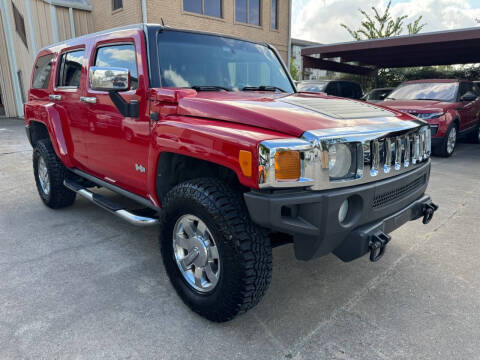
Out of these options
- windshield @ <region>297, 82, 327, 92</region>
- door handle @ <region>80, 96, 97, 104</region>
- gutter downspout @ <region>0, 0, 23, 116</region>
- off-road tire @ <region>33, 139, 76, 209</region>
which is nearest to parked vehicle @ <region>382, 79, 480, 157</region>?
windshield @ <region>297, 82, 327, 92</region>

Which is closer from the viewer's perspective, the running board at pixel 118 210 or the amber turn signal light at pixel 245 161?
the amber turn signal light at pixel 245 161

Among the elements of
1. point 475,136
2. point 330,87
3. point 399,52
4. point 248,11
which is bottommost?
point 475,136

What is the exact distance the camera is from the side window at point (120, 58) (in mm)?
2881

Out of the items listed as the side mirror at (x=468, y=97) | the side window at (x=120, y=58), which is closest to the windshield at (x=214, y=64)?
the side window at (x=120, y=58)

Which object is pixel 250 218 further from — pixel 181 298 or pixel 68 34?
pixel 68 34

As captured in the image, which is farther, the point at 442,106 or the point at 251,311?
the point at 442,106

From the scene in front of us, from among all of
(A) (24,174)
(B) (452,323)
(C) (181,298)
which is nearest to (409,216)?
(B) (452,323)

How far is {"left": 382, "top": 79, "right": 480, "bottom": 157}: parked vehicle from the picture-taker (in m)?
7.71

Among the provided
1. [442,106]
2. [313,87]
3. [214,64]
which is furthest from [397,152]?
[313,87]

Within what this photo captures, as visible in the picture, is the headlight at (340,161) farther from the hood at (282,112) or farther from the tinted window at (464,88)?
the tinted window at (464,88)

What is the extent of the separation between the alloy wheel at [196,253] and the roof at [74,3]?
1322cm

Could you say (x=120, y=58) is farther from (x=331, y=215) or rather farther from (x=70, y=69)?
(x=331, y=215)

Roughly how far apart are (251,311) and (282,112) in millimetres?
1330

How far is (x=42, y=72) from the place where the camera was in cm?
457
